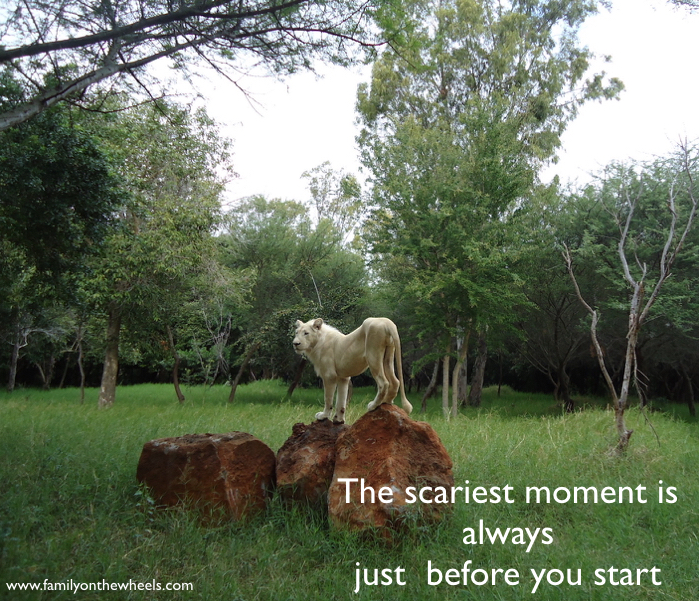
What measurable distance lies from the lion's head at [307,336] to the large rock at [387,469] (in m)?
1.16

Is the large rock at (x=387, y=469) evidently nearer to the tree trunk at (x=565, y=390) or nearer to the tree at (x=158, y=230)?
the tree at (x=158, y=230)

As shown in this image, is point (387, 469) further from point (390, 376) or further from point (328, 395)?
point (328, 395)

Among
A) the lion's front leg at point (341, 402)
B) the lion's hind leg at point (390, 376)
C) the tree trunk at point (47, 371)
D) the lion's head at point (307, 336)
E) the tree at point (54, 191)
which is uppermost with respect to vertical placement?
the tree at point (54, 191)

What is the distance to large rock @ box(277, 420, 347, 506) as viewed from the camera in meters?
5.40

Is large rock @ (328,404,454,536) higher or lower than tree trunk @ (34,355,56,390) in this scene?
higher

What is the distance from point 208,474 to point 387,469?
6.09ft

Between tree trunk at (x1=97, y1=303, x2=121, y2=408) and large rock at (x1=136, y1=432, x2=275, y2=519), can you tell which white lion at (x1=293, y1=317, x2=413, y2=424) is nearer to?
large rock at (x1=136, y1=432, x2=275, y2=519)

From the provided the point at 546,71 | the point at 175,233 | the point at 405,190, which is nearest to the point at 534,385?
the point at 546,71

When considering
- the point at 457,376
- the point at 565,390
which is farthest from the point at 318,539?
the point at 565,390

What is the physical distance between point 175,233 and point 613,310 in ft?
41.0

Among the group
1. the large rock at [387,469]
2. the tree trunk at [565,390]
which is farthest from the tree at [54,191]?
the tree trunk at [565,390]

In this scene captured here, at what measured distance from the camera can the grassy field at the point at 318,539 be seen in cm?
413

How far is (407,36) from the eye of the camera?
5.66 meters

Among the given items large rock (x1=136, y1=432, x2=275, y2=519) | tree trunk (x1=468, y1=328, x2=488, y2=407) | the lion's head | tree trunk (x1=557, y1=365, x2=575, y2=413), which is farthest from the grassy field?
tree trunk (x1=468, y1=328, x2=488, y2=407)
